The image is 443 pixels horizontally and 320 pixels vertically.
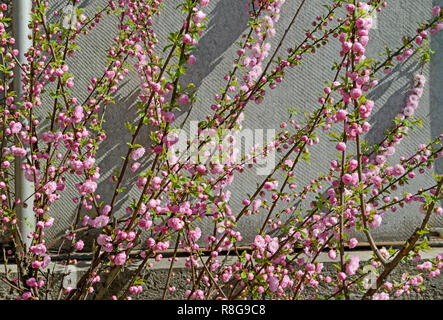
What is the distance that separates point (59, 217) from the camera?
2.58 meters

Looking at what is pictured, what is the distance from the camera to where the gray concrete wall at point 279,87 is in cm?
261

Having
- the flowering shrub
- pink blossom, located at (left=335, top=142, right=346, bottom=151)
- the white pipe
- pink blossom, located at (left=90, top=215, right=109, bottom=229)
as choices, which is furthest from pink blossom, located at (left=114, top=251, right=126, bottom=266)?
pink blossom, located at (left=335, top=142, right=346, bottom=151)

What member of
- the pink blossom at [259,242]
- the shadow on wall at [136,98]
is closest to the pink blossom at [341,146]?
the pink blossom at [259,242]

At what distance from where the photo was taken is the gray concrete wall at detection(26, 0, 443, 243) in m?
2.61

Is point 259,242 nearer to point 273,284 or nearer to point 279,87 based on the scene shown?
point 273,284

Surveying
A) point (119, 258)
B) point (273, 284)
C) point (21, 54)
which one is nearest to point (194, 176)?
point (119, 258)

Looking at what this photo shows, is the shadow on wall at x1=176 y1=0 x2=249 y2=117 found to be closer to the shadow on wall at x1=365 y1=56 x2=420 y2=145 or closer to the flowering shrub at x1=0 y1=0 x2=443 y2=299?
the flowering shrub at x1=0 y1=0 x2=443 y2=299

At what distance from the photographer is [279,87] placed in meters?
2.70

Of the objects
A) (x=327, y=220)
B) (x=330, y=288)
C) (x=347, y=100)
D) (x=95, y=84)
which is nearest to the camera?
(x=347, y=100)

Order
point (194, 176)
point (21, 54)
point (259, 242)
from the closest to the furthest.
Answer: point (194, 176)
point (259, 242)
point (21, 54)
